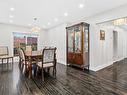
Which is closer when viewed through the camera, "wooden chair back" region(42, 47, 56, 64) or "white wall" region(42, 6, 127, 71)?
"wooden chair back" region(42, 47, 56, 64)

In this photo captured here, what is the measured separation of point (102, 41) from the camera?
5.16m

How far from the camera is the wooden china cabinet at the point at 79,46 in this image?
468 centimetres

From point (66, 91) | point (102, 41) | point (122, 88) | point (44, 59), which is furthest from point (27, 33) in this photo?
point (122, 88)

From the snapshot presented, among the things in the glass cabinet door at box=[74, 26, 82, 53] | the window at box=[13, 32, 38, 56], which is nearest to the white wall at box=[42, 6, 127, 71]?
the glass cabinet door at box=[74, 26, 82, 53]

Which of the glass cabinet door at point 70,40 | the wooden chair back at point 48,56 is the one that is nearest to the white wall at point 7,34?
the glass cabinet door at point 70,40

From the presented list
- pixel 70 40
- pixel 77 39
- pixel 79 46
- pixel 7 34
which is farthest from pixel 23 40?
pixel 79 46

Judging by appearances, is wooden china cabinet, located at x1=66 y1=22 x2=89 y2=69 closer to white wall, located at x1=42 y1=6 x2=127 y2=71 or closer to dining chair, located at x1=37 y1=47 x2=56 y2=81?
white wall, located at x1=42 y1=6 x2=127 y2=71

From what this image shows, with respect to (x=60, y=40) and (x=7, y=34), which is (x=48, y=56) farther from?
(x=7, y=34)

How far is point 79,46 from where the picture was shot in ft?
16.1

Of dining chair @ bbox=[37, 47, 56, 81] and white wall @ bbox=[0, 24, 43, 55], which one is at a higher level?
white wall @ bbox=[0, 24, 43, 55]

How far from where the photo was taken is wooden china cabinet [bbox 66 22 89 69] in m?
4.68

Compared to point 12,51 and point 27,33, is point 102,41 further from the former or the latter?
point 12,51

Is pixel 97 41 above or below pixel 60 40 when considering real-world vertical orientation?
below

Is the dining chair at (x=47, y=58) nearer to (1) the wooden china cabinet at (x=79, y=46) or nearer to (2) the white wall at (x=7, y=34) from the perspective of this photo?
(1) the wooden china cabinet at (x=79, y=46)
